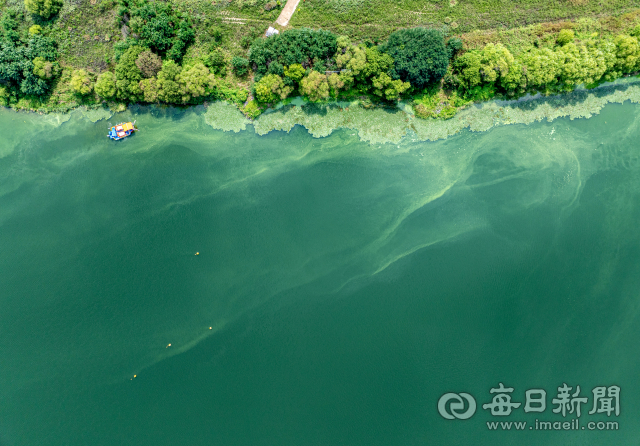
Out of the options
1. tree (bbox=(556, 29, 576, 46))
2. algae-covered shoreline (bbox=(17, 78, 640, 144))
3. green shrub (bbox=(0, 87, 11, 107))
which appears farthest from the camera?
algae-covered shoreline (bbox=(17, 78, 640, 144))

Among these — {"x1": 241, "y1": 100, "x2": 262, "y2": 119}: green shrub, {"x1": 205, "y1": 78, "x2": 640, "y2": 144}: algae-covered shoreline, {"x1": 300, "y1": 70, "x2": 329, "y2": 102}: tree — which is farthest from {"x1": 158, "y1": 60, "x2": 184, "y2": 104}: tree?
{"x1": 300, "y1": 70, "x2": 329, "y2": 102}: tree

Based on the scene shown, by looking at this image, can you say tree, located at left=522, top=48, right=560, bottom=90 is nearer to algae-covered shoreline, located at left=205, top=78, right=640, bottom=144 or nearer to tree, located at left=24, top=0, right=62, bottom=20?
algae-covered shoreline, located at left=205, top=78, right=640, bottom=144

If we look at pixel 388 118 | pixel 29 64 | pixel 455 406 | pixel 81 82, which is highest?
pixel 29 64

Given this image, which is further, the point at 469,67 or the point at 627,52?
the point at 469,67

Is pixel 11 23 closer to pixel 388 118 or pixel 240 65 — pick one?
pixel 240 65

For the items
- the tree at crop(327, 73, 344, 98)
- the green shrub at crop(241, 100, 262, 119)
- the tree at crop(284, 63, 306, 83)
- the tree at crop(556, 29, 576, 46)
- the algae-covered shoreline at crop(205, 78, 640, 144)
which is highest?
the tree at crop(556, 29, 576, 46)

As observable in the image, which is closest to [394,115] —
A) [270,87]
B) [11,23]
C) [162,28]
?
[270,87]
